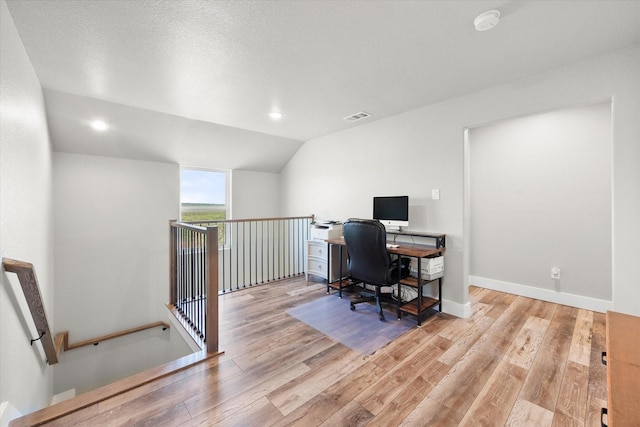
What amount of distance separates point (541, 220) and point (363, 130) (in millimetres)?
2651

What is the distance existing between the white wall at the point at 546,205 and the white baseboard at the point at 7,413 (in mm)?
4842

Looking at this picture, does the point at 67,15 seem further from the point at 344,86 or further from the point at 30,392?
the point at 30,392

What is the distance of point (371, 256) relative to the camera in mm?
2840

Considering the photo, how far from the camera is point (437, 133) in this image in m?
3.14

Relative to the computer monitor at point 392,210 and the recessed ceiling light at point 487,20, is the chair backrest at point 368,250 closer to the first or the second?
the computer monitor at point 392,210

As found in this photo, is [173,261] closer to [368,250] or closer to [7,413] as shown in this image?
[7,413]

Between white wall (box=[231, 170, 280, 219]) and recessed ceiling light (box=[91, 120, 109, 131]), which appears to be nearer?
recessed ceiling light (box=[91, 120, 109, 131])

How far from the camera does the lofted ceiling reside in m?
1.64

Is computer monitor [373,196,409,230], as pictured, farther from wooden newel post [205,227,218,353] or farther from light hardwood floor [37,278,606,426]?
wooden newel post [205,227,218,353]

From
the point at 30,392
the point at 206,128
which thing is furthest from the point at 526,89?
the point at 30,392

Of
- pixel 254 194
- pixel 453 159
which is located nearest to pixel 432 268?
pixel 453 159

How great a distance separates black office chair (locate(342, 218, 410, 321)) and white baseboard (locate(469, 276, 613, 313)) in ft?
5.68

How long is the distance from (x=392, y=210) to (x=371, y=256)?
0.85 m

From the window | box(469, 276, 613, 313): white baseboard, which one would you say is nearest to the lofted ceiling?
the window
